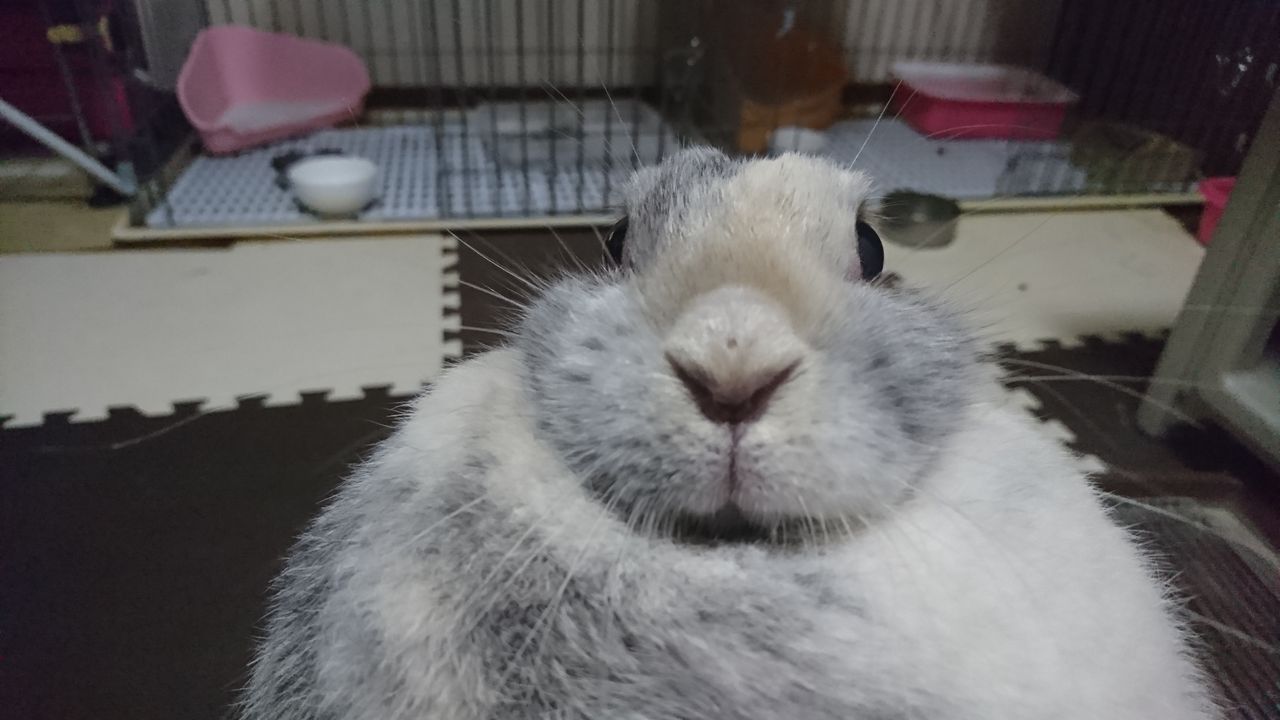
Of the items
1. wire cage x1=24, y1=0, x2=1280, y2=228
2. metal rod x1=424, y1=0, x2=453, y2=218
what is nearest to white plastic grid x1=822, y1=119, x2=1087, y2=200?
wire cage x1=24, y1=0, x2=1280, y2=228

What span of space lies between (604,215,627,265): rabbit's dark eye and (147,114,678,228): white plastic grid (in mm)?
1042

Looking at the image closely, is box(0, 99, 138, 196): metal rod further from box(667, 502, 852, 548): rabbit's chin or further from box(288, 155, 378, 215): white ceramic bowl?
box(667, 502, 852, 548): rabbit's chin

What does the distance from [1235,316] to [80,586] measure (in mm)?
1391

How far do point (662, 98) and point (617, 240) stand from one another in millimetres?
1606

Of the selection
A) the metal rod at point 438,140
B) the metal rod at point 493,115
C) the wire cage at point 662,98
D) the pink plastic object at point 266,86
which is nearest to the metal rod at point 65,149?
the wire cage at point 662,98

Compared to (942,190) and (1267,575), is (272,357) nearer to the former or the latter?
(1267,575)

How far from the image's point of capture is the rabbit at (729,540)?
1.11 ft

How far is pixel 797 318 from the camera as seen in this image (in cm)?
37

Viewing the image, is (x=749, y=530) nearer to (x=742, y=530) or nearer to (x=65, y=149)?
(x=742, y=530)

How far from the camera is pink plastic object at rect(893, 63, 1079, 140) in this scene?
6.52ft

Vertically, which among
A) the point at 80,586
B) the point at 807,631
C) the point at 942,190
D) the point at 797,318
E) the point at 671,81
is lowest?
the point at 80,586

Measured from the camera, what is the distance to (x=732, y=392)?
0.33 meters

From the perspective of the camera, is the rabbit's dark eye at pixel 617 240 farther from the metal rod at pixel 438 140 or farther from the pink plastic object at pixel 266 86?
the pink plastic object at pixel 266 86

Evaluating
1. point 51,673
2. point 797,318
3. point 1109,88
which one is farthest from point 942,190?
point 51,673
